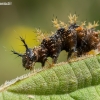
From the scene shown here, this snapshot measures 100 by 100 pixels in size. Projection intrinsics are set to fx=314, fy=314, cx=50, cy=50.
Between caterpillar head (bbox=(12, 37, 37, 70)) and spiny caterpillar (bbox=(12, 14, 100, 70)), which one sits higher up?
spiny caterpillar (bbox=(12, 14, 100, 70))

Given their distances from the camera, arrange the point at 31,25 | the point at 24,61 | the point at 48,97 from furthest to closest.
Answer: the point at 31,25
the point at 24,61
the point at 48,97

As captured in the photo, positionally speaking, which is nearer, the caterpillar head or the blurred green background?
the caterpillar head

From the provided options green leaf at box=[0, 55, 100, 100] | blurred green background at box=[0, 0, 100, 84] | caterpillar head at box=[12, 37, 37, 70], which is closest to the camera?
green leaf at box=[0, 55, 100, 100]

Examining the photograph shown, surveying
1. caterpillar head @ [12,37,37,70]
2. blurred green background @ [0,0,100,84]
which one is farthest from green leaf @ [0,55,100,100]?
blurred green background @ [0,0,100,84]

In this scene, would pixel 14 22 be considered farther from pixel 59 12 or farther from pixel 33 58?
pixel 33 58

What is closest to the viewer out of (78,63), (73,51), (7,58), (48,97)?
(48,97)

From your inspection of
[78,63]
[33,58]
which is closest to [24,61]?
[33,58]

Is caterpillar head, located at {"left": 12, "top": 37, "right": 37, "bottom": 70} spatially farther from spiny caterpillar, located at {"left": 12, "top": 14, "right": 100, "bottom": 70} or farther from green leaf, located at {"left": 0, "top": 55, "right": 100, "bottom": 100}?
green leaf, located at {"left": 0, "top": 55, "right": 100, "bottom": 100}

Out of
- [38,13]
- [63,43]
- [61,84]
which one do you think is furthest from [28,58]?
[38,13]
